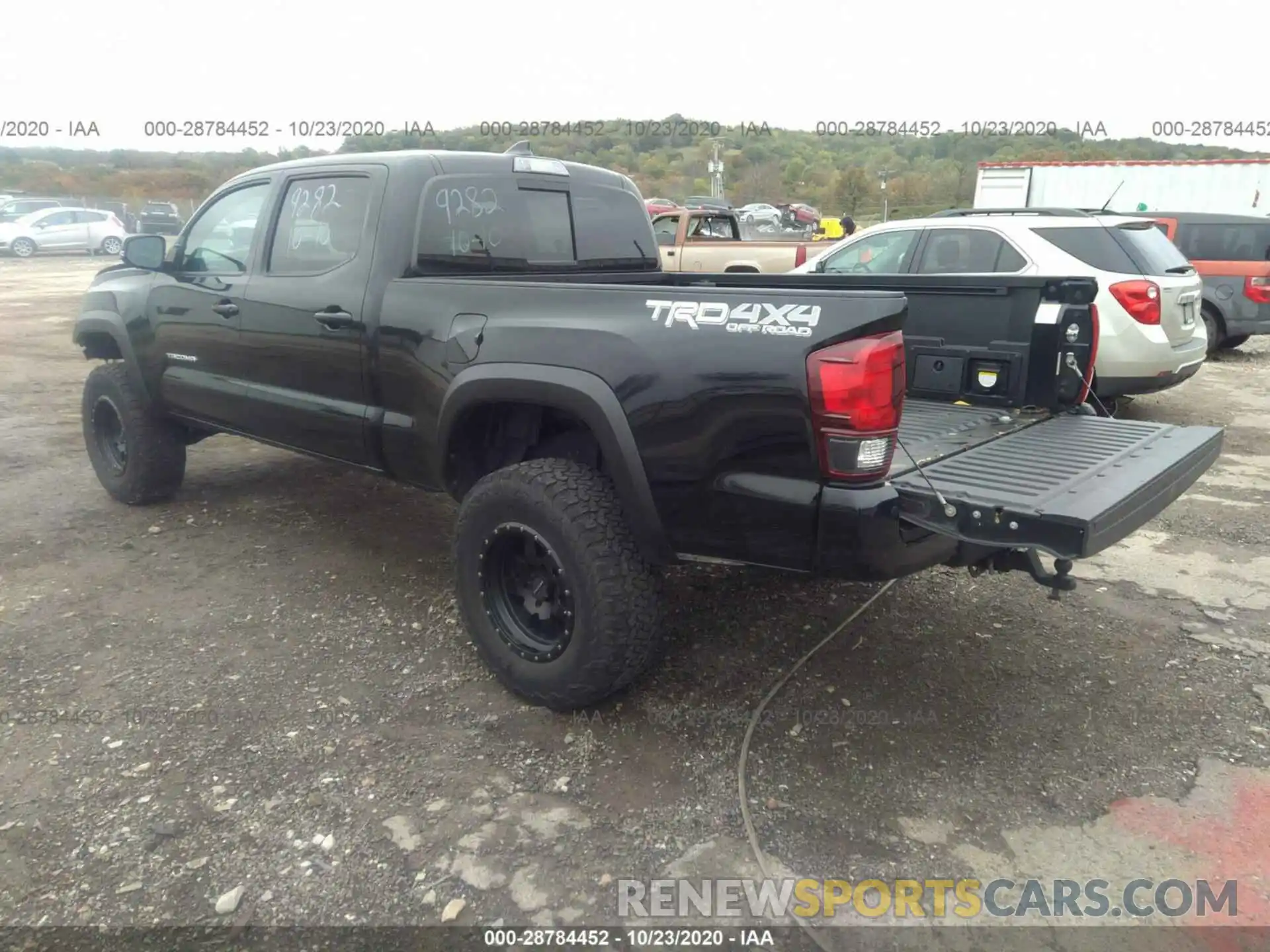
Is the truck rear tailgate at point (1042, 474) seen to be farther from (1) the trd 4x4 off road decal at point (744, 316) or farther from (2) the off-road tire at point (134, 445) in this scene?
(2) the off-road tire at point (134, 445)

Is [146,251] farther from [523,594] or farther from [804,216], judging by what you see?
[804,216]

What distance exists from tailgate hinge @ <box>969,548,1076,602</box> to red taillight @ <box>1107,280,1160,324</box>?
15.5ft

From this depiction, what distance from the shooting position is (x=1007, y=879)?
234cm

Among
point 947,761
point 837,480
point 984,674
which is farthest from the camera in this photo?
point 984,674

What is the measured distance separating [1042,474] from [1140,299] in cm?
478

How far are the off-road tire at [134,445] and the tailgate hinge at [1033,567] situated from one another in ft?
14.4

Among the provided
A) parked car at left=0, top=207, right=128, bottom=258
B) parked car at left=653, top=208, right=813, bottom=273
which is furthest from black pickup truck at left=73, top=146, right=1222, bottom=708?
parked car at left=0, top=207, right=128, bottom=258

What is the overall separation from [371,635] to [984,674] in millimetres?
2448

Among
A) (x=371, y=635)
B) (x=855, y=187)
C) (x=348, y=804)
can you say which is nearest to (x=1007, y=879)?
(x=348, y=804)

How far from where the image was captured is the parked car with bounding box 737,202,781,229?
30.9 meters

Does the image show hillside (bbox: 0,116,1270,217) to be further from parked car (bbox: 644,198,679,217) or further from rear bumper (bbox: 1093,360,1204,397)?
rear bumper (bbox: 1093,360,1204,397)

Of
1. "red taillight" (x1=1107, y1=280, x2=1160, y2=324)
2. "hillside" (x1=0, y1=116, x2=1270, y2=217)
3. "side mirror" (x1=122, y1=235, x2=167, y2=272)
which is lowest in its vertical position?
"red taillight" (x1=1107, y1=280, x2=1160, y2=324)

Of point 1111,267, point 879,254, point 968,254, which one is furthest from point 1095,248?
point 879,254

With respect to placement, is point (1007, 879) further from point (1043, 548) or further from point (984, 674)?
point (984, 674)
